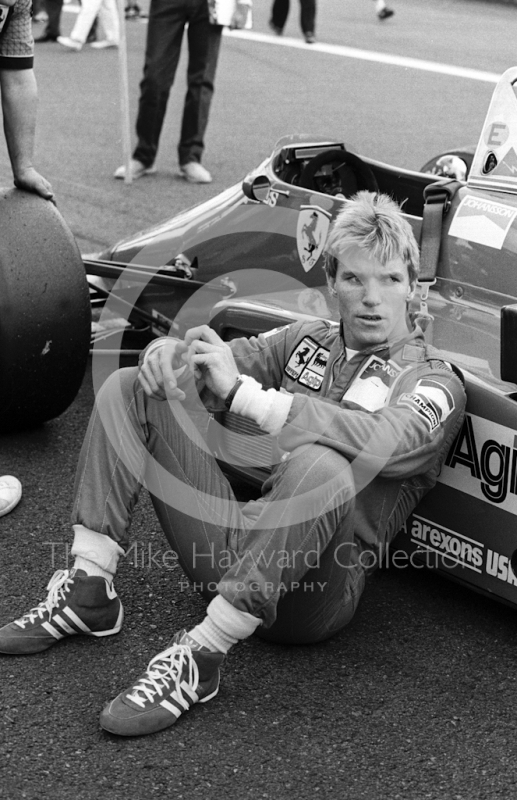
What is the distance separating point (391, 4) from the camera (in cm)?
1691

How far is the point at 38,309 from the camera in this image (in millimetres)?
3303

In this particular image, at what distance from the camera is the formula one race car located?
2467 millimetres

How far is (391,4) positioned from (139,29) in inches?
214

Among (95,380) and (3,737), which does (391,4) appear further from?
(3,737)

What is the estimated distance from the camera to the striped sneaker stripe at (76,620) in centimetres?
243

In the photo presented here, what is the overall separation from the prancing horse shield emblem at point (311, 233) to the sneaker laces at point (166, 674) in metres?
1.64

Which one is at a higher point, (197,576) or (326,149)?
(326,149)

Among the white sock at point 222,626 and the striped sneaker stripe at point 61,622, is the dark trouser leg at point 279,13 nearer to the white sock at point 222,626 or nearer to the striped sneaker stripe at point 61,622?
the striped sneaker stripe at point 61,622

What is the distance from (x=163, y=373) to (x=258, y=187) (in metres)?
1.52

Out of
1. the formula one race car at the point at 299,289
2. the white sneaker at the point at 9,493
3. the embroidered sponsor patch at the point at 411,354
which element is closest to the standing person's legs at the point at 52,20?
the formula one race car at the point at 299,289

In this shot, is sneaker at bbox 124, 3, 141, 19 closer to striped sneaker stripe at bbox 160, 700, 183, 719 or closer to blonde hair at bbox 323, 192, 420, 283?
blonde hair at bbox 323, 192, 420, 283

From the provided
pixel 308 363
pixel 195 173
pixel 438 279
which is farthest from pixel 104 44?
pixel 308 363

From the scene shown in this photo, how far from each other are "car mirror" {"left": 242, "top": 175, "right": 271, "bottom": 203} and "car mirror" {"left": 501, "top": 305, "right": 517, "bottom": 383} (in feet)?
5.01

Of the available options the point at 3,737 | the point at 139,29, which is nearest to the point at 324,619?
the point at 3,737
